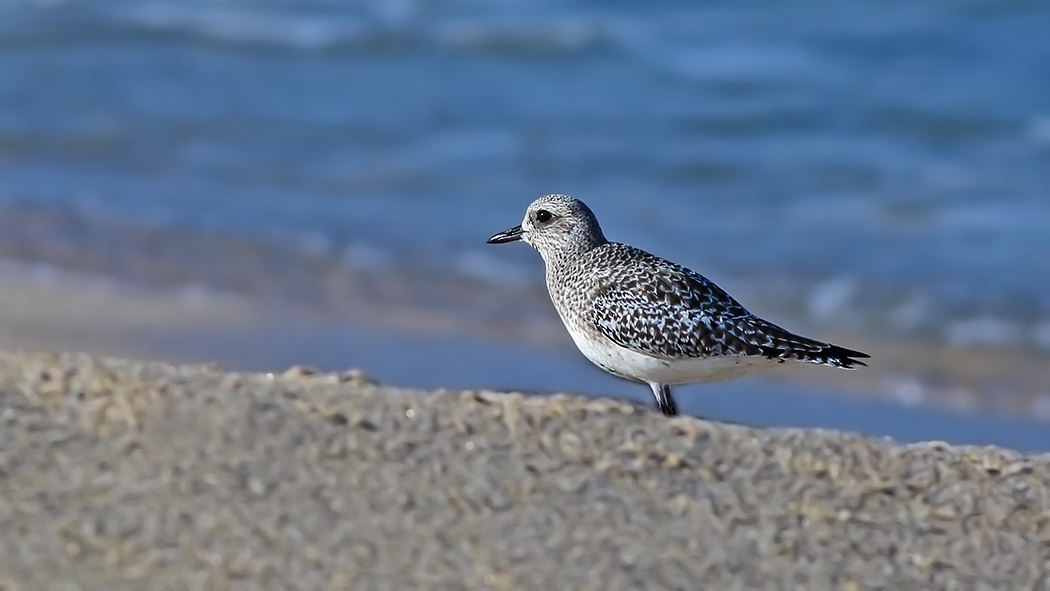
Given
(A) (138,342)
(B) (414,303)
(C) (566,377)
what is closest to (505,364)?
(C) (566,377)

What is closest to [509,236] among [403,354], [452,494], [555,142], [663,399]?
[663,399]

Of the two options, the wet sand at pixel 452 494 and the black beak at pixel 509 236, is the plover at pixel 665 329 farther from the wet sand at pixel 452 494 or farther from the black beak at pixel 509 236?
the wet sand at pixel 452 494

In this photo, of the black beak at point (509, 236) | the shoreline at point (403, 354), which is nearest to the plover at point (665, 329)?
the black beak at point (509, 236)

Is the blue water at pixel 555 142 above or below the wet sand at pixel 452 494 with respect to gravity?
above

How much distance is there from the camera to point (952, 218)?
11.0 metres

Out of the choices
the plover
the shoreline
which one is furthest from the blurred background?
the plover

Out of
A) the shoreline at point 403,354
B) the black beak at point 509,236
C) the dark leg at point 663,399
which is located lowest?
the dark leg at point 663,399

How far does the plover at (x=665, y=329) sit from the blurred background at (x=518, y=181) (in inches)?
97.4

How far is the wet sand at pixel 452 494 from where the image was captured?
3572mm

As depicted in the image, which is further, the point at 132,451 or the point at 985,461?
the point at 985,461

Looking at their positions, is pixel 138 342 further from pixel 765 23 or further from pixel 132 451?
pixel 765 23

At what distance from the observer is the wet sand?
3.57 metres

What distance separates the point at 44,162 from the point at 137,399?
8196 mm

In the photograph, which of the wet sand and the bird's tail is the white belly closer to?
the bird's tail
